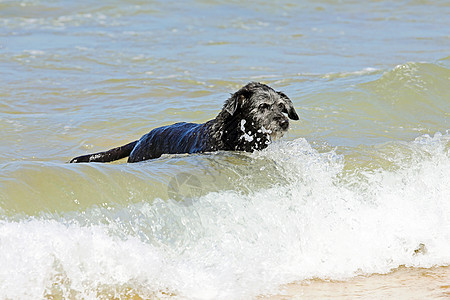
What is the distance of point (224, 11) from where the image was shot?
23297mm

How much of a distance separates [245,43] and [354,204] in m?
12.1

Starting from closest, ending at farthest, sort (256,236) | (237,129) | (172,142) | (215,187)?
(256,236)
(215,187)
(237,129)
(172,142)

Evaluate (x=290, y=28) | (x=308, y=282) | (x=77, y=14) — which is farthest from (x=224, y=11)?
(x=308, y=282)

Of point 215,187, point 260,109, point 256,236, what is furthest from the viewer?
point 260,109

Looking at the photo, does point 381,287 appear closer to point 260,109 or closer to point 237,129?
point 260,109

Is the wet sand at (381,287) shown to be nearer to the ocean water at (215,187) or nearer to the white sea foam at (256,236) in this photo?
the ocean water at (215,187)

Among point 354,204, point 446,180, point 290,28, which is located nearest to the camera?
point 354,204

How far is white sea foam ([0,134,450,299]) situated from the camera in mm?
5148

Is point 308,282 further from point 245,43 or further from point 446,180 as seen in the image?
point 245,43

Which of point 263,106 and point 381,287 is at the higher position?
point 263,106

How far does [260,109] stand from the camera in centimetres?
745

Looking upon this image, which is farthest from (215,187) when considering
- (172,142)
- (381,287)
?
(381,287)

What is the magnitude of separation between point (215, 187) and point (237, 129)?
46.3 inches

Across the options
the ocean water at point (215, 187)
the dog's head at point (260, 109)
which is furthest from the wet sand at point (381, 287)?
the dog's head at point (260, 109)
